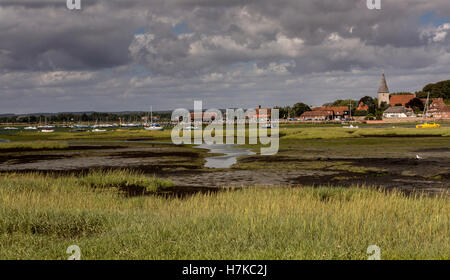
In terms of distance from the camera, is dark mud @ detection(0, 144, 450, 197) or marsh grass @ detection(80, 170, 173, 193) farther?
dark mud @ detection(0, 144, 450, 197)

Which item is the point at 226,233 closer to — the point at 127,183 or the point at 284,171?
the point at 127,183

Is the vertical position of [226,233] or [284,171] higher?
[226,233]

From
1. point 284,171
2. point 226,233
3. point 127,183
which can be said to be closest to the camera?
point 226,233

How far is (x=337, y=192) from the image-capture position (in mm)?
23438

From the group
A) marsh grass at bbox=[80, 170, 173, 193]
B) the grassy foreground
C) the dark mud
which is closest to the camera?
the grassy foreground

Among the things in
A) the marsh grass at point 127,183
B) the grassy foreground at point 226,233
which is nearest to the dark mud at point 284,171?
the marsh grass at point 127,183

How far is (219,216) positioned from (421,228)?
7082 mm

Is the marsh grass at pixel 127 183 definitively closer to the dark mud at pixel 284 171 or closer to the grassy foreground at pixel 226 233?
the dark mud at pixel 284 171

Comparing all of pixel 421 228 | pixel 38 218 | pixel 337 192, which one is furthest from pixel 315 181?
pixel 38 218

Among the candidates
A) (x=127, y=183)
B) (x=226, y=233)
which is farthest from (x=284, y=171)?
(x=226, y=233)

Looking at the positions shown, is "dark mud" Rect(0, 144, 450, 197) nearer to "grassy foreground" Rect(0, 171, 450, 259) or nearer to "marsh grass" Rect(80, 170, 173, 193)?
"marsh grass" Rect(80, 170, 173, 193)

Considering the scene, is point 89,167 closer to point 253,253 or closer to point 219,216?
point 219,216

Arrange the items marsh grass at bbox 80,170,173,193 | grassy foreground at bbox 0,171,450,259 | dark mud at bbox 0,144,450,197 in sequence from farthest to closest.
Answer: dark mud at bbox 0,144,450,197 → marsh grass at bbox 80,170,173,193 → grassy foreground at bbox 0,171,450,259

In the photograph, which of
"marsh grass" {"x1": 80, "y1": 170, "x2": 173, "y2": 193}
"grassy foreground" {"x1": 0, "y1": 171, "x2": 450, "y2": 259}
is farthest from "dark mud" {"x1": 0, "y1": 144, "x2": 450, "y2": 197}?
"grassy foreground" {"x1": 0, "y1": 171, "x2": 450, "y2": 259}
